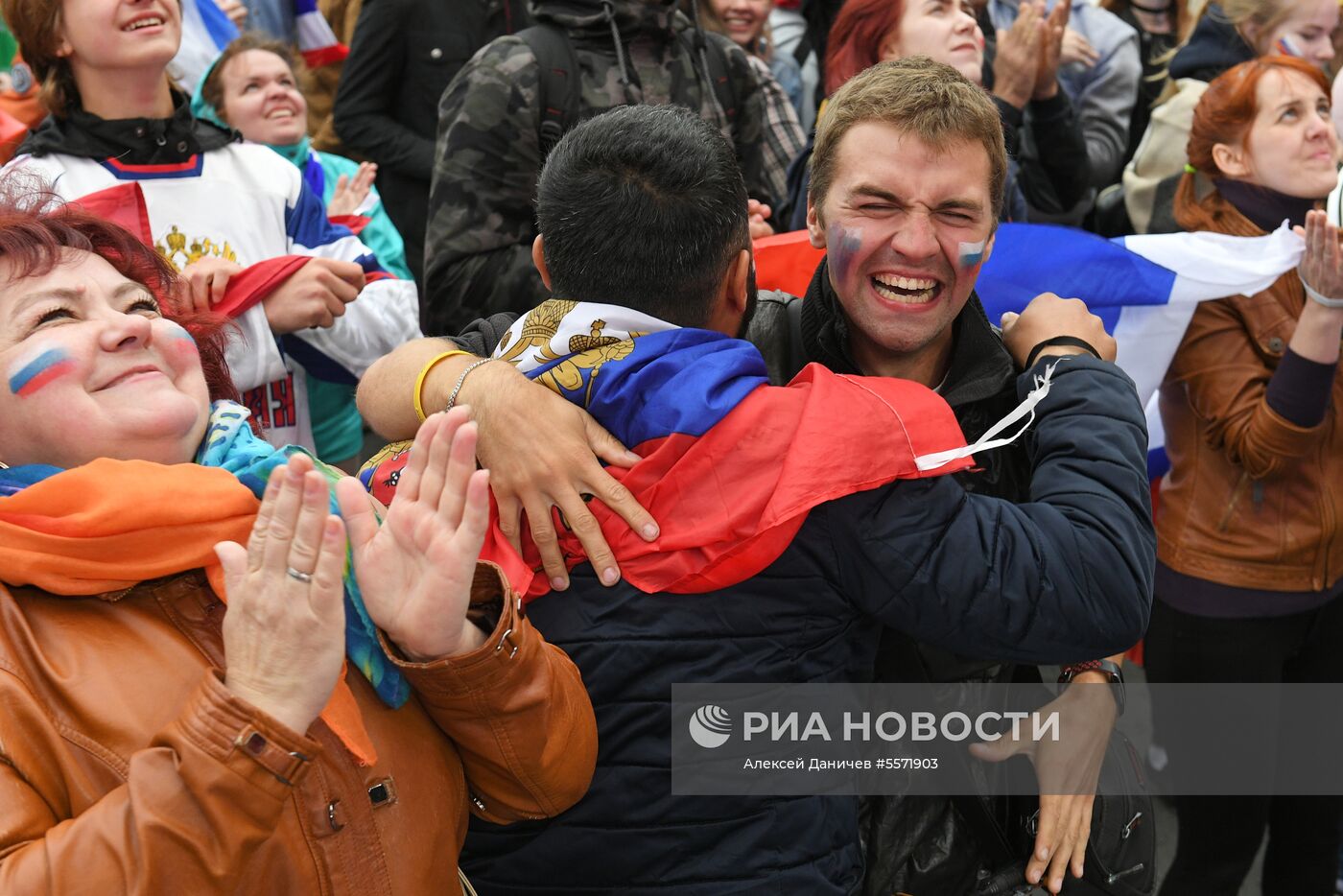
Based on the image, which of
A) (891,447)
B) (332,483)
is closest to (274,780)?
(332,483)

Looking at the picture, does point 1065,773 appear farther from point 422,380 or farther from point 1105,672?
point 422,380

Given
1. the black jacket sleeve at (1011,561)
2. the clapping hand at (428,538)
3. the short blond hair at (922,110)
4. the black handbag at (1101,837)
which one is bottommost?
the black handbag at (1101,837)

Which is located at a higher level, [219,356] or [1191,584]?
[219,356]

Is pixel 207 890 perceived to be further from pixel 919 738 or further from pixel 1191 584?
pixel 1191 584

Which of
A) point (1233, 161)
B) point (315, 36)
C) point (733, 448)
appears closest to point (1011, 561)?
point (733, 448)

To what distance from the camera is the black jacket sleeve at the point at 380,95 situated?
4.68m

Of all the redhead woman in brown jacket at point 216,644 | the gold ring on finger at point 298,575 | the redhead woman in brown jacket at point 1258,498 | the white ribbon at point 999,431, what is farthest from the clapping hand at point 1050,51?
the gold ring on finger at point 298,575

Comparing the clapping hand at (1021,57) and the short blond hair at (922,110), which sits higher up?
the short blond hair at (922,110)

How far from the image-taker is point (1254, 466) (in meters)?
2.99

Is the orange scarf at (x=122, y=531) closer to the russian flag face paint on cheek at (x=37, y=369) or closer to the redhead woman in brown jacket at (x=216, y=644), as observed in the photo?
the redhead woman in brown jacket at (x=216, y=644)

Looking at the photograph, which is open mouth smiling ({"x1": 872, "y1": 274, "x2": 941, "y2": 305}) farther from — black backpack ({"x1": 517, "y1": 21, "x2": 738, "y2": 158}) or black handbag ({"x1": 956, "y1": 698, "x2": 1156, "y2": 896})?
black backpack ({"x1": 517, "y1": 21, "x2": 738, "y2": 158})

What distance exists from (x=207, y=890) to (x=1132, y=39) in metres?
5.34

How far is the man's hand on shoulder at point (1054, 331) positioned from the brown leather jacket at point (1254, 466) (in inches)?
39.9

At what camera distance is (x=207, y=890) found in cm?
132
